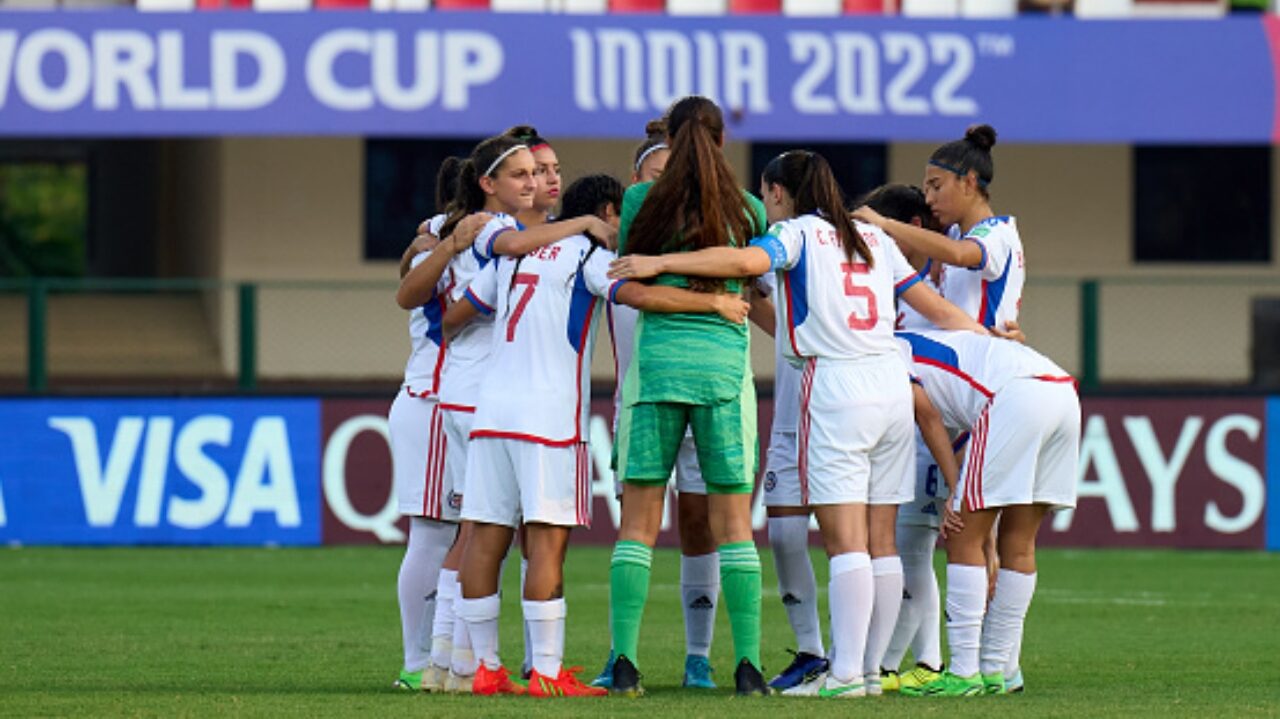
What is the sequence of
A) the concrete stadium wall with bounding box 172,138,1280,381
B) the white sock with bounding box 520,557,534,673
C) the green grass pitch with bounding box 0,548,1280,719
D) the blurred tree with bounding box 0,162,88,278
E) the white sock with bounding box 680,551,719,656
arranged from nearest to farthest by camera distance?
A: the green grass pitch with bounding box 0,548,1280,719, the white sock with bounding box 520,557,534,673, the white sock with bounding box 680,551,719,656, the concrete stadium wall with bounding box 172,138,1280,381, the blurred tree with bounding box 0,162,88,278

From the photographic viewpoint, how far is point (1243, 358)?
24938 mm

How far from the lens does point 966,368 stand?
358 inches

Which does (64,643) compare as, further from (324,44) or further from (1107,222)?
(1107,222)

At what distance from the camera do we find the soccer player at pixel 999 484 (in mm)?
8875

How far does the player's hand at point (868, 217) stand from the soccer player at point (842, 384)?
0.18 m

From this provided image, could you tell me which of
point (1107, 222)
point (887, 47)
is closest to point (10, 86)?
point (887, 47)

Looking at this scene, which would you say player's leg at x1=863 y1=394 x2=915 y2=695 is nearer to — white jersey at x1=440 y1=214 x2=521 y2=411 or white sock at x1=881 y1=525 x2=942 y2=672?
white sock at x1=881 y1=525 x2=942 y2=672

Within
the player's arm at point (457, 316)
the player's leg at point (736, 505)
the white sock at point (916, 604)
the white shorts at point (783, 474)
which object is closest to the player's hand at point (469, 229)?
the player's arm at point (457, 316)

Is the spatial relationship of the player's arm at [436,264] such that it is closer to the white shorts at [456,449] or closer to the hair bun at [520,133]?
the hair bun at [520,133]

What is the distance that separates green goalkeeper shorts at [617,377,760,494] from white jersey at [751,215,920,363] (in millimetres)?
359

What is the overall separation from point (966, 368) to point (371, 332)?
13.7 meters

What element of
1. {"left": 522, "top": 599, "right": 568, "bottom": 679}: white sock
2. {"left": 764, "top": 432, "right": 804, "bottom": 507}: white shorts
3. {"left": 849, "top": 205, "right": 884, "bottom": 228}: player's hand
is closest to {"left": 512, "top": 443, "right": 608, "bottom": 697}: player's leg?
{"left": 522, "top": 599, "right": 568, "bottom": 679}: white sock

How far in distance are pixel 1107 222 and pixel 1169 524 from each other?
8290mm

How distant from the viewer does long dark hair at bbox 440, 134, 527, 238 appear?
8945mm
